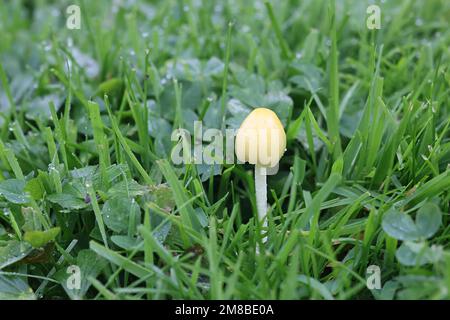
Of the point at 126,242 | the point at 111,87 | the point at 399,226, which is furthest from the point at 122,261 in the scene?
the point at 111,87

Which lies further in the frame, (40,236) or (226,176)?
(226,176)

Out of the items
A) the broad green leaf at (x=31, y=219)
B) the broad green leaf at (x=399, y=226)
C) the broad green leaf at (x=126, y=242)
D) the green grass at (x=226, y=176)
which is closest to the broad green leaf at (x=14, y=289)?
the green grass at (x=226, y=176)

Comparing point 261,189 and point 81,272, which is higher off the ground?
point 261,189

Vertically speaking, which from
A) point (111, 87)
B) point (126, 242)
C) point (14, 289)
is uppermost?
point (111, 87)

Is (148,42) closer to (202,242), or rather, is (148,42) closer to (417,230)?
(202,242)

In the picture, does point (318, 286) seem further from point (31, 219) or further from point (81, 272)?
point (31, 219)

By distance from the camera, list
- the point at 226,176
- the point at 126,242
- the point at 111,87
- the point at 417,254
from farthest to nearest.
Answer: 1. the point at 111,87
2. the point at 226,176
3. the point at 126,242
4. the point at 417,254

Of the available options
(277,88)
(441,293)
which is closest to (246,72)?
(277,88)
